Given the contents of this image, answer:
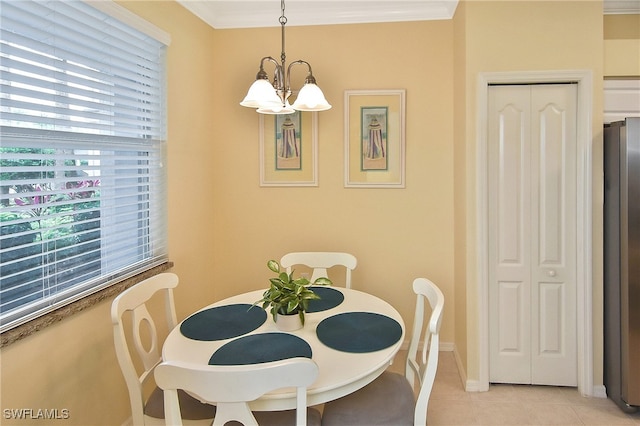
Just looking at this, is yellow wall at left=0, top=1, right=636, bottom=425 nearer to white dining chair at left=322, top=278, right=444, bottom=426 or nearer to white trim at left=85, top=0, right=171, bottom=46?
white trim at left=85, top=0, right=171, bottom=46

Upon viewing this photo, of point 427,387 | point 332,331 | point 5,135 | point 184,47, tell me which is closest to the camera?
point 5,135

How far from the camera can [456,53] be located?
293 cm

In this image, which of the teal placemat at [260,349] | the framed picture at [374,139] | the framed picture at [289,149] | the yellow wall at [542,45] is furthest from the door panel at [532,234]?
the teal placemat at [260,349]

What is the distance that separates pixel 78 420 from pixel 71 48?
1.73 m

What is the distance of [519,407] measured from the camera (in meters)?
2.45

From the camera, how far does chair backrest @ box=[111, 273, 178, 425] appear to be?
1623 mm

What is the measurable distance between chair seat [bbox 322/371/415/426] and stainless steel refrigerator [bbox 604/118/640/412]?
4.91ft

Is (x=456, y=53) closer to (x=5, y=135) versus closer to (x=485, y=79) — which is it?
(x=485, y=79)

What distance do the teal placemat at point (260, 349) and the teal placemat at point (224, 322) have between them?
107 mm

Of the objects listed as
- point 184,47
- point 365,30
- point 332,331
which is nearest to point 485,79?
point 365,30

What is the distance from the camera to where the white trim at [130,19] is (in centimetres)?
196

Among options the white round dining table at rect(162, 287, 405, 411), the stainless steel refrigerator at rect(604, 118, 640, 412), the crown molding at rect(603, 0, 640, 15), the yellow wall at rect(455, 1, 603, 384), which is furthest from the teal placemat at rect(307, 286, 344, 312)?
the crown molding at rect(603, 0, 640, 15)

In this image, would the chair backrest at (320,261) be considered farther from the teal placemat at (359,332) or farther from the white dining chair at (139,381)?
the white dining chair at (139,381)

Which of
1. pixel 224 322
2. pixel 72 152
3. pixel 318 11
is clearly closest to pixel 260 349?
pixel 224 322
